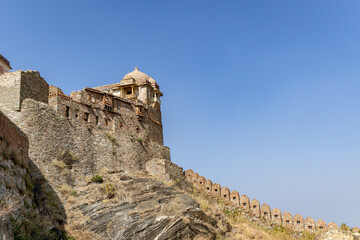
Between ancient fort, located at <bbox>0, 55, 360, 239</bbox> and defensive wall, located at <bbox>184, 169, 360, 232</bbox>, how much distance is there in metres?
0.08

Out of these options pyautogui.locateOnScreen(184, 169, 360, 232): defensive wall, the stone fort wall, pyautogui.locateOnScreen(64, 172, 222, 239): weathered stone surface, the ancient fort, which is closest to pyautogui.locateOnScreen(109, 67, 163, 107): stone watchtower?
the ancient fort

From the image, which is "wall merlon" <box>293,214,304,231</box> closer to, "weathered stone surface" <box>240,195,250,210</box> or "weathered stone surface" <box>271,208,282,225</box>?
"weathered stone surface" <box>271,208,282,225</box>

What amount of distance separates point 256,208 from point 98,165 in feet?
42.7

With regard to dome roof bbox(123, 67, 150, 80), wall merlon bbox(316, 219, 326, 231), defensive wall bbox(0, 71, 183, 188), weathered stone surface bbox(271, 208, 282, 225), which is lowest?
wall merlon bbox(316, 219, 326, 231)

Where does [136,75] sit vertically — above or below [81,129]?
above

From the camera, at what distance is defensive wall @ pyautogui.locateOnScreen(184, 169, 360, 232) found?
3966 centimetres

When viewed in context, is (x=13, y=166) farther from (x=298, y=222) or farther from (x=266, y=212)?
(x=298, y=222)

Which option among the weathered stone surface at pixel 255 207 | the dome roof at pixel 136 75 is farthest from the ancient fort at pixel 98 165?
the dome roof at pixel 136 75

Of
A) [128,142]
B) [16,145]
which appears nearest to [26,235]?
[16,145]

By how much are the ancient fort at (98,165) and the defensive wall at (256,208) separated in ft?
0.25

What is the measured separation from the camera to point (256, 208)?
4056 cm

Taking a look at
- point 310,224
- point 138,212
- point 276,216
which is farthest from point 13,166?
point 310,224

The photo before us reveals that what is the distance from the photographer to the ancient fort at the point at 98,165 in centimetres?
2492

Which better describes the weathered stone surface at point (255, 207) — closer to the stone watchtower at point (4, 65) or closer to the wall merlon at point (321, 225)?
the wall merlon at point (321, 225)
